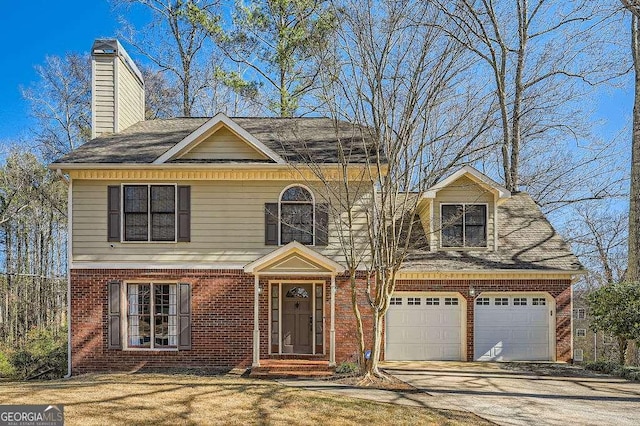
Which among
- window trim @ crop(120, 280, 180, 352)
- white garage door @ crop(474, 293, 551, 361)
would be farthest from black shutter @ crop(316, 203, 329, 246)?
white garage door @ crop(474, 293, 551, 361)

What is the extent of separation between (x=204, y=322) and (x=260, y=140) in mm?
5068

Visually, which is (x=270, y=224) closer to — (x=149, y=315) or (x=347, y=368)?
(x=149, y=315)

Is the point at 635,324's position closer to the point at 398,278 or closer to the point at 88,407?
the point at 398,278

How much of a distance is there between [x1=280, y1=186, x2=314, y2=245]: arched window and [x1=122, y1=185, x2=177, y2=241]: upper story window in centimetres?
280

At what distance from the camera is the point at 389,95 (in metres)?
11.2

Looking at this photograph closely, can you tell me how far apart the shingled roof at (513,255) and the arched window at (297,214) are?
9.25ft

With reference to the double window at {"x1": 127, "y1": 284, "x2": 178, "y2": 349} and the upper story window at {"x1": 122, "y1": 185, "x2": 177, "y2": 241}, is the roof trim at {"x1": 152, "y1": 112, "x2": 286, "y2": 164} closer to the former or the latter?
the upper story window at {"x1": 122, "y1": 185, "x2": 177, "y2": 241}

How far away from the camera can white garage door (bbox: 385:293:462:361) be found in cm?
1449

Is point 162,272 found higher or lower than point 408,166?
lower

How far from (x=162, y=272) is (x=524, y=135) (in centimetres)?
1625

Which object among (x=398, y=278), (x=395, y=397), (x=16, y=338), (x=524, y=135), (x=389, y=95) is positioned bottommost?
(x=16, y=338)

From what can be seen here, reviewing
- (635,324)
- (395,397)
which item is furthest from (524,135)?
(395,397)

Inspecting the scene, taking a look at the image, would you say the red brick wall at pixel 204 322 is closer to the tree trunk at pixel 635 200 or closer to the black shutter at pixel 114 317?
the black shutter at pixel 114 317

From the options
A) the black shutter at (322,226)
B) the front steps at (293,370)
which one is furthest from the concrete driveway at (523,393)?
the black shutter at (322,226)
